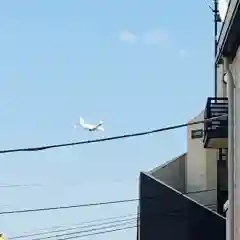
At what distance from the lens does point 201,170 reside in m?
19.6

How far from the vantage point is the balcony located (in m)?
14.5

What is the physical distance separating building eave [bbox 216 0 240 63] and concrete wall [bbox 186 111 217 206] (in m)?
9.62

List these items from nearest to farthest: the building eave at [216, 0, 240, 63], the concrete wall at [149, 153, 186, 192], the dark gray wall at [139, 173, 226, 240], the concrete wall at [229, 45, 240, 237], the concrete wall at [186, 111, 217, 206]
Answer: the building eave at [216, 0, 240, 63] → the concrete wall at [229, 45, 240, 237] → the dark gray wall at [139, 173, 226, 240] → the concrete wall at [186, 111, 217, 206] → the concrete wall at [149, 153, 186, 192]

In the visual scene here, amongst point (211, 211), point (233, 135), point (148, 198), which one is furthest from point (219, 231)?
point (233, 135)

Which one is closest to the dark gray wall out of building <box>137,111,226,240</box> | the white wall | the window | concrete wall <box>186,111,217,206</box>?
building <box>137,111,226,240</box>

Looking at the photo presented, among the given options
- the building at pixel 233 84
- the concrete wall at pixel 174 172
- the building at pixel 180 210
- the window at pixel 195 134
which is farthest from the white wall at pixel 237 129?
the concrete wall at pixel 174 172

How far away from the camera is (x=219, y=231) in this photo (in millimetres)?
16766

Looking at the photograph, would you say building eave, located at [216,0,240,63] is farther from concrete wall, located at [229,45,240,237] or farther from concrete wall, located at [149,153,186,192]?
concrete wall, located at [149,153,186,192]

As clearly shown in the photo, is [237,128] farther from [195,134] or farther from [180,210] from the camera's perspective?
[195,134]

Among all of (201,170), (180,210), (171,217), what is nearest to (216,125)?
(180,210)

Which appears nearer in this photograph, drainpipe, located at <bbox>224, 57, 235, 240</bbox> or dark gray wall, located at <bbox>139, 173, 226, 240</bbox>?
drainpipe, located at <bbox>224, 57, 235, 240</bbox>

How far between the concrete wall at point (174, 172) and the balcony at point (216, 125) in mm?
4728

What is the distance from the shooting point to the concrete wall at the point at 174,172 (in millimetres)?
20078

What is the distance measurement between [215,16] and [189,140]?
4.09 meters
